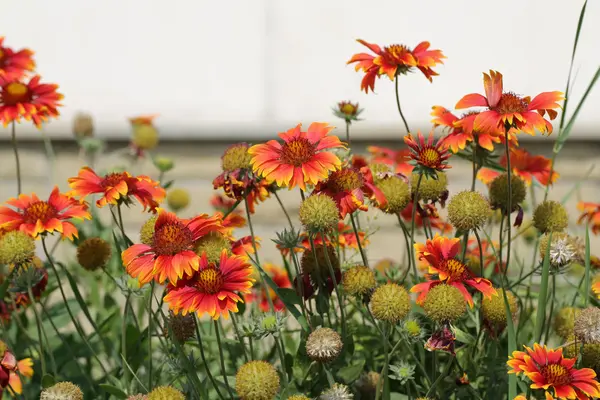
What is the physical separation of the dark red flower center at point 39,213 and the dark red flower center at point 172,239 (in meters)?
0.34

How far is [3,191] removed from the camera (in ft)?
11.9

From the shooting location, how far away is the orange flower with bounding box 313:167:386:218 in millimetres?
1223

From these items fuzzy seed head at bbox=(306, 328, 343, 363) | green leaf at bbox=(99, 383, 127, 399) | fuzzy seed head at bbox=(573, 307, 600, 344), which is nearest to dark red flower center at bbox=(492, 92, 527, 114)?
fuzzy seed head at bbox=(573, 307, 600, 344)

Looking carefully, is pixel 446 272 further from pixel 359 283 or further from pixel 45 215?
pixel 45 215

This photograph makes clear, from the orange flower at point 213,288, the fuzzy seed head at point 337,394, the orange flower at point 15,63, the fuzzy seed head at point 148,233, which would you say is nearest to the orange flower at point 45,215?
the fuzzy seed head at point 148,233

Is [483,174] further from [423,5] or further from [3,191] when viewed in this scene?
[3,191]

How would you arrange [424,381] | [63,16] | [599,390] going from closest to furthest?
[599,390]
[424,381]
[63,16]

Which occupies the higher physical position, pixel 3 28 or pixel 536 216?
pixel 3 28

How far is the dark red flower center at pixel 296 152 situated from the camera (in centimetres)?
121

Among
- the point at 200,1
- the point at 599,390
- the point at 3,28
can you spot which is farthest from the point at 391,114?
the point at 599,390

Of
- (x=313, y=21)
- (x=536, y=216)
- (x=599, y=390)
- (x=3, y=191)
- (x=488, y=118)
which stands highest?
(x=313, y=21)

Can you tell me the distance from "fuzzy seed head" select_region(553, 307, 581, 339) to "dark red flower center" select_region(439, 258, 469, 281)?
0.95ft

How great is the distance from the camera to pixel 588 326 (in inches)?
43.1

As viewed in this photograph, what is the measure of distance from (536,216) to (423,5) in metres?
2.13
